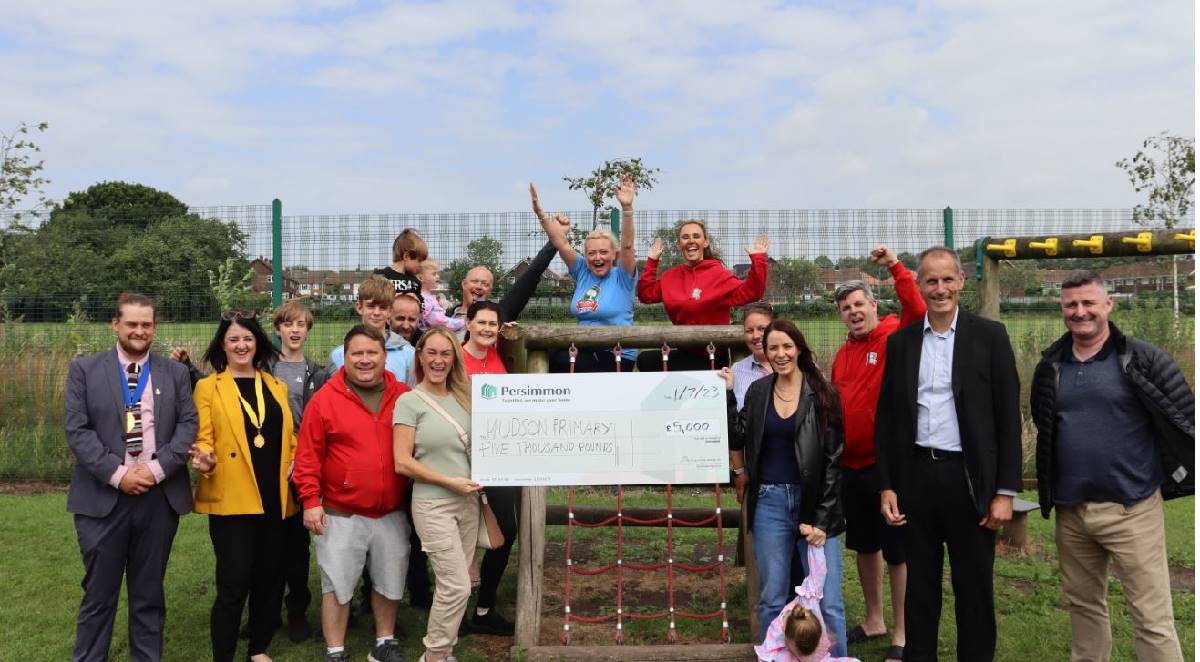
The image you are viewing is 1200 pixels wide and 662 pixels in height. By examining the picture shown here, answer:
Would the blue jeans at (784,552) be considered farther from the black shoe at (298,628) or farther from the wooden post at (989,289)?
the wooden post at (989,289)

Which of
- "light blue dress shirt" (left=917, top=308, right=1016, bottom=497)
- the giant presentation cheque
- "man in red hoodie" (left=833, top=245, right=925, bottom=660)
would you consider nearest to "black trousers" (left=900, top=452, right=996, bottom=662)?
"light blue dress shirt" (left=917, top=308, right=1016, bottom=497)

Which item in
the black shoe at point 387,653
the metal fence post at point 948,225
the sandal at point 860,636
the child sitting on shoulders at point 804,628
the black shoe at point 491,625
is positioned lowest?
the sandal at point 860,636

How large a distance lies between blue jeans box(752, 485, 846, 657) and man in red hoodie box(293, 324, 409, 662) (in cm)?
166

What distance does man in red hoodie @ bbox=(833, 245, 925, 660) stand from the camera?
416 centimetres

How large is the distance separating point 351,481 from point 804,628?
206cm

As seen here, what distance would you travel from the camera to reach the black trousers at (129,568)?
12.9ft

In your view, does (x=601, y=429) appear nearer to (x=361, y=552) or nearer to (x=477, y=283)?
(x=361, y=552)

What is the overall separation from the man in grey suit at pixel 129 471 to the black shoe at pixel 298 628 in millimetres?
734

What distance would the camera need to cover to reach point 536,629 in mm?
4355

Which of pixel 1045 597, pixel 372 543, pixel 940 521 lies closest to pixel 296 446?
pixel 372 543

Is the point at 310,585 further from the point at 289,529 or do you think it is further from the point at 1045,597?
the point at 1045,597

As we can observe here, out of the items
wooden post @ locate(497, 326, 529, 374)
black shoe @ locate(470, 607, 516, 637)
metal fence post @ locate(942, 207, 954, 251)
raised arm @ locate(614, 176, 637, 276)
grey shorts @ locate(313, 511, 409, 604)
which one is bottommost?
black shoe @ locate(470, 607, 516, 637)

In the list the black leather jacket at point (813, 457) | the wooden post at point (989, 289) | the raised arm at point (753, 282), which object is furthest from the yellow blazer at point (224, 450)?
the wooden post at point (989, 289)

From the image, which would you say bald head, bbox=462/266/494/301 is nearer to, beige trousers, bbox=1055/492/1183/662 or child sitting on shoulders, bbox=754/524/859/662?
child sitting on shoulders, bbox=754/524/859/662
